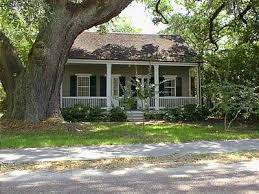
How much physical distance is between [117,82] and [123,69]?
1.01m

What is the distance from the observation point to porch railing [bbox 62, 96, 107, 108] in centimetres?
2953

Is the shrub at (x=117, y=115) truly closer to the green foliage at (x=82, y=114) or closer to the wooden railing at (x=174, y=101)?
the green foliage at (x=82, y=114)

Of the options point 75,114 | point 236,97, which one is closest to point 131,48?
point 75,114

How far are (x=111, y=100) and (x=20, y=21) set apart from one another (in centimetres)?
1086

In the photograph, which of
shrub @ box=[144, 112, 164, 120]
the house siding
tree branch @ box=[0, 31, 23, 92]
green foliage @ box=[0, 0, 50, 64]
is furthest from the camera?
the house siding

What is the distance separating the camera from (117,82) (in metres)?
32.0

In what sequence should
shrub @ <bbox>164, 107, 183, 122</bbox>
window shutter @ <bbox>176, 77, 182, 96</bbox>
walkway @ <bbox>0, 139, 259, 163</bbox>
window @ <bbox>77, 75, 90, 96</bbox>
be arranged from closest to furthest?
1. walkway @ <bbox>0, 139, 259, 163</bbox>
2. shrub @ <bbox>164, 107, 183, 122</bbox>
3. window @ <bbox>77, 75, 90, 96</bbox>
4. window shutter @ <bbox>176, 77, 182, 96</bbox>

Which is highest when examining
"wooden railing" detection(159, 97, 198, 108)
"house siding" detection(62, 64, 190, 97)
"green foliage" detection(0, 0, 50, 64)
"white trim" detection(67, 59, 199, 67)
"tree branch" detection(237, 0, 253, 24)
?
"tree branch" detection(237, 0, 253, 24)

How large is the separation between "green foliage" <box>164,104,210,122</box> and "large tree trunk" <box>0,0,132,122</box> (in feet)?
30.5

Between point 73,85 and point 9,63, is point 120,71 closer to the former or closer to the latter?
point 73,85

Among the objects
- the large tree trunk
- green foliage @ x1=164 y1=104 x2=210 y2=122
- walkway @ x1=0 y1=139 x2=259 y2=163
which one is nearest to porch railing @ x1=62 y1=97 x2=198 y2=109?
green foliage @ x1=164 y1=104 x2=210 y2=122

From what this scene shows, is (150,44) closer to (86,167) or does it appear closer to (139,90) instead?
(139,90)

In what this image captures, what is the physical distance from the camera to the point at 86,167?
35.3ft

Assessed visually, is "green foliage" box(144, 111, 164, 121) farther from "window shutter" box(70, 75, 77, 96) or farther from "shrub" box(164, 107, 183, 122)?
"window shutter" box(70, 75, 77, 96)
